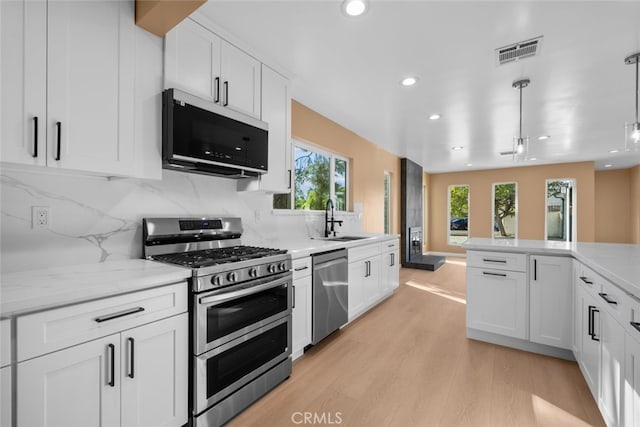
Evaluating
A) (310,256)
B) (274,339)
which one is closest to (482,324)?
(310,256)

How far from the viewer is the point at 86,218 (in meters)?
1.68

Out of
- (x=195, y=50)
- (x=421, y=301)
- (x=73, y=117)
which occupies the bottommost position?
(x=421, y=301)

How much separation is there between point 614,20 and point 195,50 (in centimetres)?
279

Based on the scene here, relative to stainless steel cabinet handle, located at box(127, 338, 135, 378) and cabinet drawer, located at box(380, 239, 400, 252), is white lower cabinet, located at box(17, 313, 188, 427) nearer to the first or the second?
stainless steel cabinet handle, located at box(127, 338, 135, 378)

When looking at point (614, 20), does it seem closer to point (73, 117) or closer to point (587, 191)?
point (73, 117)

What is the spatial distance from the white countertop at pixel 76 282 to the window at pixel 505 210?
8.77 m

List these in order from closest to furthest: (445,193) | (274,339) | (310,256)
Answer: (274,339) → (310,256) → (445,193)

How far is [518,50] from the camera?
2225 millimetres

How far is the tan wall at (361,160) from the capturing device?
347cm

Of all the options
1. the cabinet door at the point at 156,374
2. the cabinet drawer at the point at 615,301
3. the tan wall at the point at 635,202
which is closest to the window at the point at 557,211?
the tan wall at the point at 635,202

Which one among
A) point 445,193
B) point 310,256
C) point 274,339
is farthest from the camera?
point 445,193

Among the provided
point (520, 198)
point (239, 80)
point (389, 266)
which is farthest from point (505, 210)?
point (239, 80)

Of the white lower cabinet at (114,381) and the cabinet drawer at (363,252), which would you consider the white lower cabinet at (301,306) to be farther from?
the white lower cabinet at (114,381)

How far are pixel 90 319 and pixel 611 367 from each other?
2.49m
